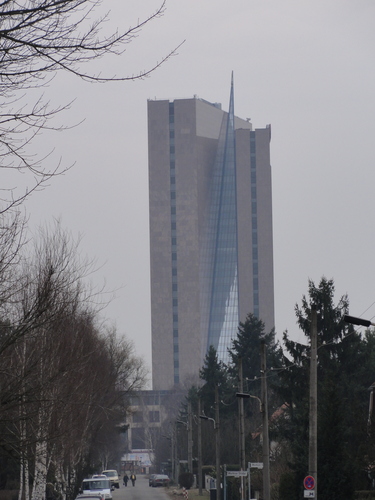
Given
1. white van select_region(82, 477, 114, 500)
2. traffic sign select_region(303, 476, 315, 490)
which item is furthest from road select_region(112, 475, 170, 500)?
traffic sign select_region(303, 476, 315, 490)

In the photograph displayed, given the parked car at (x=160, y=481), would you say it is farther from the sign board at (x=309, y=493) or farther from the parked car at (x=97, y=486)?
the sign board at (x=309, y=493)

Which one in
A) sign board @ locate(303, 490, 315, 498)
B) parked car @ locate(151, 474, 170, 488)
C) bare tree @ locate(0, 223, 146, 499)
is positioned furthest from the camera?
parked car @ locate(151, 474, 170, 488)

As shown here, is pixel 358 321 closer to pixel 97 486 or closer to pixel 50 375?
pixel 50 375

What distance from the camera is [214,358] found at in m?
93.7

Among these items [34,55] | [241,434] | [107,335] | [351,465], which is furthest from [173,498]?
Answer: [34,55]

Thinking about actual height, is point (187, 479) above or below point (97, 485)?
below

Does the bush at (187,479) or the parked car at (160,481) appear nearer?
the bush at (187,479)

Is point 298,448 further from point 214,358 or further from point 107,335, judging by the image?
point 214,358

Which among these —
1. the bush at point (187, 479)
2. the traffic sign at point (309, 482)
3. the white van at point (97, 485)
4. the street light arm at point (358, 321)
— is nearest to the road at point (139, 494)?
the bush at point (187, 479)

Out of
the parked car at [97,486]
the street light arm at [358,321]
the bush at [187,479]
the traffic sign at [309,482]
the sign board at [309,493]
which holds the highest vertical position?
the street light arm at [358,321]

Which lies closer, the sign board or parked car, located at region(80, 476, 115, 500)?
the sign board

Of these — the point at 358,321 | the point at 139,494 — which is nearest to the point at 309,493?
the point at 358,321

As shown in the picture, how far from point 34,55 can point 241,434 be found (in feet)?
105

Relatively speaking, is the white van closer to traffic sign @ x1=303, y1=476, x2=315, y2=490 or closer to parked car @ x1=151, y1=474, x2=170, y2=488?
traffic sign @ x1=303, y1=476, x2=315, y2=490
